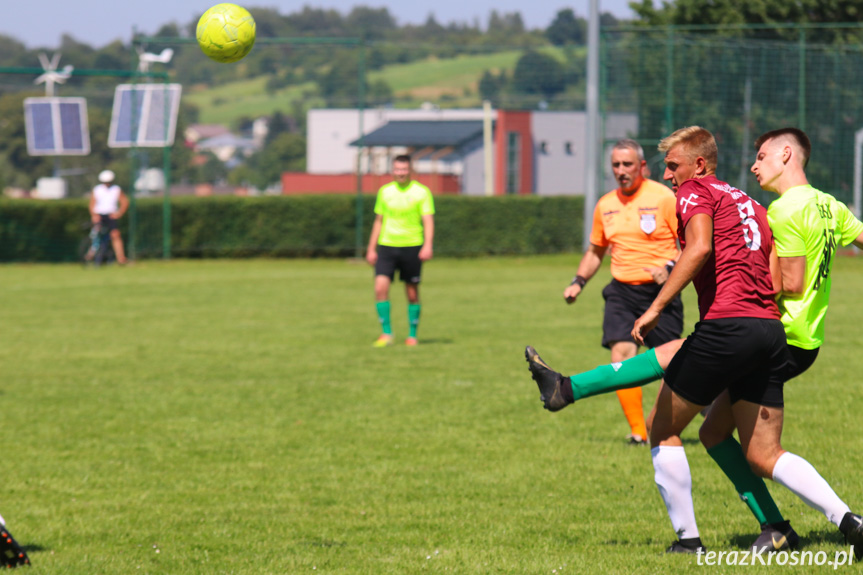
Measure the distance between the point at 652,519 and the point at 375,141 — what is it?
26057 millimetres

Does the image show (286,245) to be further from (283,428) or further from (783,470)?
(783,470)

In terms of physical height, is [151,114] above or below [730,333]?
above

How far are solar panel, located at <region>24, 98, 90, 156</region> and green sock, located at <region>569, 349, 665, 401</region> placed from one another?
1348 inches

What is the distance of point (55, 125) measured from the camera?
121 feet

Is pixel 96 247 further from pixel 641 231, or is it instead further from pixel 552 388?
pixel 552 388

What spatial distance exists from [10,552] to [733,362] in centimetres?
315

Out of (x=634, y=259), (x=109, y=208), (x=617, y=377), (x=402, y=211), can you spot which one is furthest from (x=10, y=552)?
(x=109, y=208)

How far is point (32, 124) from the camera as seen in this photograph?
37062mm

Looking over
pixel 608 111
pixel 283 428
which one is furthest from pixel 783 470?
pixel 608 111

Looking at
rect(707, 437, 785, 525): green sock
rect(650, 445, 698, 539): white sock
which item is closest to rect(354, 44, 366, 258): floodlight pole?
rect(707, 437, 785, 525): green sock

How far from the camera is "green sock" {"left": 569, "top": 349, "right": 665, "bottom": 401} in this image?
480 cm

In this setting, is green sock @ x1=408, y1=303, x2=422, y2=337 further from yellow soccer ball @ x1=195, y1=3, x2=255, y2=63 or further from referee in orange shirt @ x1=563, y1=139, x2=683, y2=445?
yellow soccer ball @ x1=195, y1=3, x2=255, y2=63

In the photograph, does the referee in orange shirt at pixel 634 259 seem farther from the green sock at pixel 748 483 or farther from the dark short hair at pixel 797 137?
the dark short hair at pixel 797 137

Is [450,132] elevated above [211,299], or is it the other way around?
[450,132]
